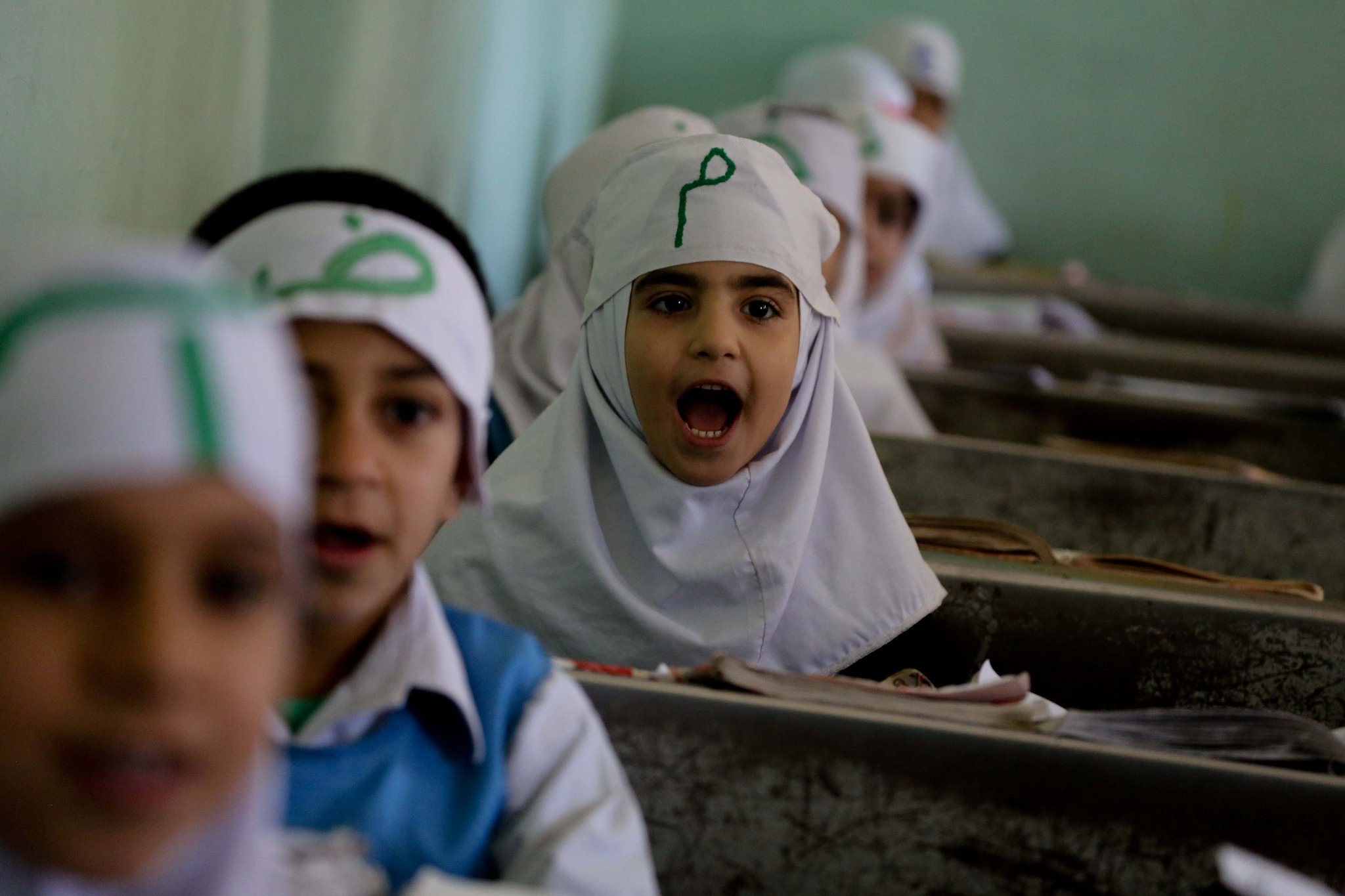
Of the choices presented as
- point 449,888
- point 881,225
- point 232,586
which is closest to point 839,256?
point 881,225

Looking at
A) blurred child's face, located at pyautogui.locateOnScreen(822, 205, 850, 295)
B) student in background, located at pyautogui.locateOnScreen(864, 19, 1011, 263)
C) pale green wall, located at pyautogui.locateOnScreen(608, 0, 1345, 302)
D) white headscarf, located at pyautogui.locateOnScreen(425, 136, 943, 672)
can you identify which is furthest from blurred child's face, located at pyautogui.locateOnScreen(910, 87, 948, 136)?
white headscarf, located at pyautogui.locateOnScreen(425, 136, 943, 672)

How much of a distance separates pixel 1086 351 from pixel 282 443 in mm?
3643

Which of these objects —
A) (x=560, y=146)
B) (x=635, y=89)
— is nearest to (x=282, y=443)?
(x=560, y=146)

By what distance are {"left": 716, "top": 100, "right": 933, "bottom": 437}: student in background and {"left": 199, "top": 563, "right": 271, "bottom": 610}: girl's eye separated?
7.79ft

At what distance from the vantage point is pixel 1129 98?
729cm

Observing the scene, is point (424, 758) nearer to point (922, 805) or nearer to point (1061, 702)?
point (922, 805)

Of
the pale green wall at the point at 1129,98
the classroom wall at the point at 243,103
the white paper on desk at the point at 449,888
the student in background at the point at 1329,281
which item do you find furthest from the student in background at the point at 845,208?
the student in background at the point at 1329,281

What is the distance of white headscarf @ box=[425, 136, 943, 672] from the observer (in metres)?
1.72

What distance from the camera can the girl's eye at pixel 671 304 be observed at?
1.78 metres

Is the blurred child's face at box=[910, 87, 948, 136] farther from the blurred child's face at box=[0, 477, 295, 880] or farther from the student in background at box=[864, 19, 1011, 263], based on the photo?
the blurred child's face at box=[0, 477, 295, 880]

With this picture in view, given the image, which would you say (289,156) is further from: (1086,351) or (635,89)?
(635,89)

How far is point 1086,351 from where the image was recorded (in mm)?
Answer: 4074

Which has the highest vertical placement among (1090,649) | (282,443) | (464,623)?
(282,443)

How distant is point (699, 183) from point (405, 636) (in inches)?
33.2
